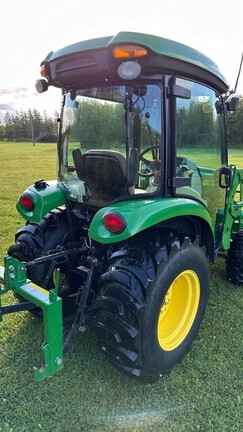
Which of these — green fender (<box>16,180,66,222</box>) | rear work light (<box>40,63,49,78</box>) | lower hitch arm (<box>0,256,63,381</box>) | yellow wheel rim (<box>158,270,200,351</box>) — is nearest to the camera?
lower hitch arm (<box>0,256,63,381</box>)

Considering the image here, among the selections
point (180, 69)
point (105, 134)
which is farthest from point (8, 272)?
point (180, 69)

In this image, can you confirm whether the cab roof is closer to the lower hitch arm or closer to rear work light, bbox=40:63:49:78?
rear work light, bbox=40:63:49:78

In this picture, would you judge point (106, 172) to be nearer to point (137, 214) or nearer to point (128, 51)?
point (137, 214)

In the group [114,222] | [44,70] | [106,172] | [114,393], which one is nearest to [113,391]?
[114,393]

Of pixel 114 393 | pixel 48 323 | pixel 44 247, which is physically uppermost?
pixel 44 247

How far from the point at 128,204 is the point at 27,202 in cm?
101

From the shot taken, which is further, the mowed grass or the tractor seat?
the tractor seat

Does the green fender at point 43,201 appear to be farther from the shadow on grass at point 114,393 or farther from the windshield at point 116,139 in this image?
the shadow on grass at point 114,393

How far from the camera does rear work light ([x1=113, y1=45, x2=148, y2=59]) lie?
191 centimetres

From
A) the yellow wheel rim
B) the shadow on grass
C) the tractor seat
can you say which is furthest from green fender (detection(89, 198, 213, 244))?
the shadow on grass

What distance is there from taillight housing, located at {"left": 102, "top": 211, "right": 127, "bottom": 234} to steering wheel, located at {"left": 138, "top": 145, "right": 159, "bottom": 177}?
1.52ft

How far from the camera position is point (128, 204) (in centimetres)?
215

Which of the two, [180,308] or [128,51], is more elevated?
[128,51]

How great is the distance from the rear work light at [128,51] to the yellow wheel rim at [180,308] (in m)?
1.52
